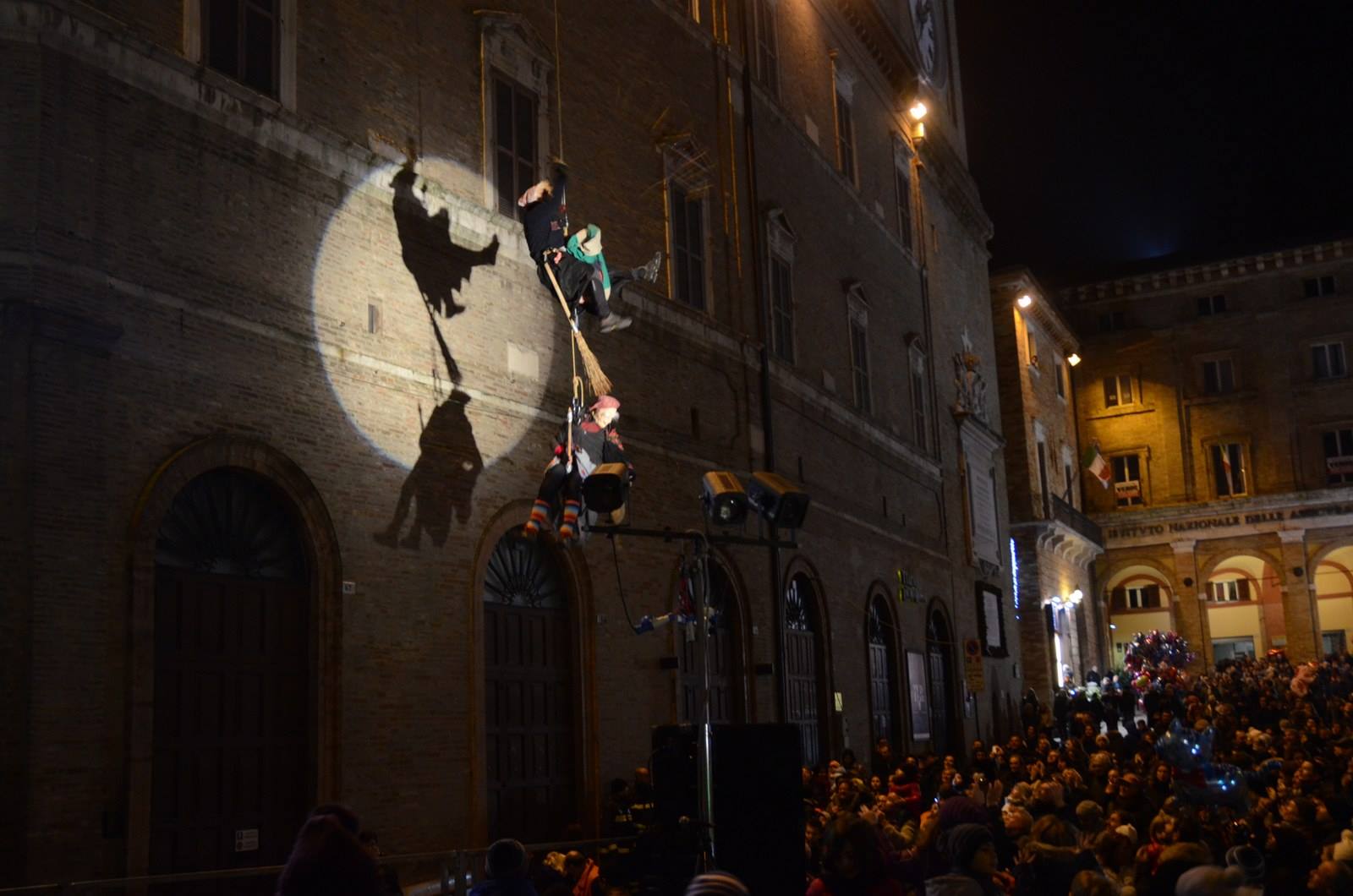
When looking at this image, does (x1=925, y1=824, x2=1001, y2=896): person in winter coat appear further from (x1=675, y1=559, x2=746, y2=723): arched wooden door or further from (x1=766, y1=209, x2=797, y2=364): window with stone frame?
(x1=766, y1=209, x2=797, y2=364): window with stone frame

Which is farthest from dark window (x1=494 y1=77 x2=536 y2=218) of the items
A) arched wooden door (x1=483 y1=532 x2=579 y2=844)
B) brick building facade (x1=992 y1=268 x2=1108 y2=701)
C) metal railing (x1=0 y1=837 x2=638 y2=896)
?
brick building facade (x1=992 y1=268 x2=1108 y2=701)

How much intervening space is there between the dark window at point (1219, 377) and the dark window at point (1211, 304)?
1.98 meters

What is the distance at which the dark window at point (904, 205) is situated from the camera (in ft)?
113

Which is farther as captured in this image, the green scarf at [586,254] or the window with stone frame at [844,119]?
the window with stone frame at [844,119]

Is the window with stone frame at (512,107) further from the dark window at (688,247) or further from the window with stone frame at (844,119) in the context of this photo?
the window with stone frame at (844,119)

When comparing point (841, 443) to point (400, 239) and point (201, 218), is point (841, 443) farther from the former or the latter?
point (201, 218)

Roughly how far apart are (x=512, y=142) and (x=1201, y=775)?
1086cm

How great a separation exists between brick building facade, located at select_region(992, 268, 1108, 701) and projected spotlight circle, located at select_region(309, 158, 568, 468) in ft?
106

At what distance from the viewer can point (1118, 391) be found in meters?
62.1

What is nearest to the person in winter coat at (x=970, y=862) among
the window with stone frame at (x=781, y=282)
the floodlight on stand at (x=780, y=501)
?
the floodlight on stand at (x=780, y=501)

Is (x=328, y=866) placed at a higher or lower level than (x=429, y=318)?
lower

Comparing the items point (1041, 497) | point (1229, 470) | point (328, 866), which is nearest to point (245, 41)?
point (328, 866)

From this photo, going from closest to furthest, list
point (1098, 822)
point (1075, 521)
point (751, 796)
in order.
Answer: point (751, 796) < point (1098, 822) < point (1075, 521)

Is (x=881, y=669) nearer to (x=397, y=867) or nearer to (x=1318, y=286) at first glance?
(x=397, y=867)
